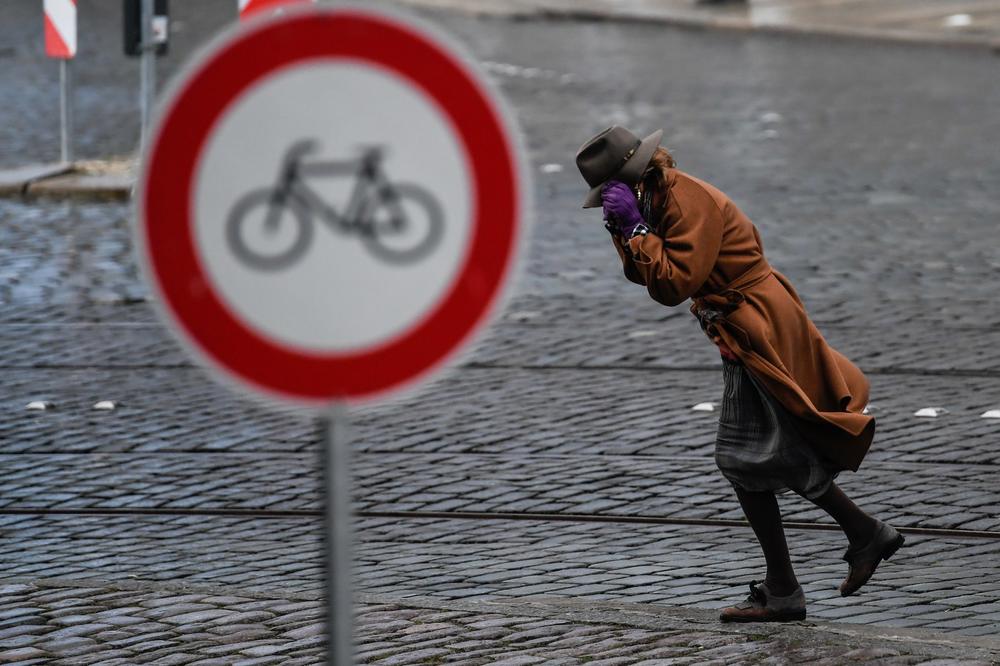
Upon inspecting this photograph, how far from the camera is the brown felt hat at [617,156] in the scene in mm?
5062

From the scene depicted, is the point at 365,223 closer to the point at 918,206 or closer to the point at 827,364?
the point at 827,364

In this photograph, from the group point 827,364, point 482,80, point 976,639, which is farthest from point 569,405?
point 482,80

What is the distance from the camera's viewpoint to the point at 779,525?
5180 millimetres

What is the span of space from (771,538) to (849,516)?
24cm

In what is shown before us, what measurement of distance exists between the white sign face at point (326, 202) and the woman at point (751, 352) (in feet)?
7.06

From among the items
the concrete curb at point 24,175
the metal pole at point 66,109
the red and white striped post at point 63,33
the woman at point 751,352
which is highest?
the woman at point 751,352

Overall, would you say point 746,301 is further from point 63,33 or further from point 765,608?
point 63,33

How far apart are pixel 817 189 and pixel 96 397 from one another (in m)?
7.17

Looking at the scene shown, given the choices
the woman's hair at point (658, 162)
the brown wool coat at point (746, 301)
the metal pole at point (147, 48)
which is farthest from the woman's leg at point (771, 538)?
the metal pole at point (147, 48)

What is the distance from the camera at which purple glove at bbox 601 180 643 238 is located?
5074mm

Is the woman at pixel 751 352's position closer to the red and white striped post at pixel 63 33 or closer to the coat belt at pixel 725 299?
the coat belt at pixel 725 299

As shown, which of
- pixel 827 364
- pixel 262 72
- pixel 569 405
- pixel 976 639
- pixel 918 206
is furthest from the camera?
pixel 918 206

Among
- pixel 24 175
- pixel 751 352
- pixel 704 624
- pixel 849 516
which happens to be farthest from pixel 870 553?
pixel 24 175

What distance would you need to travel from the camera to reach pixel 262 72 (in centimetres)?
287
